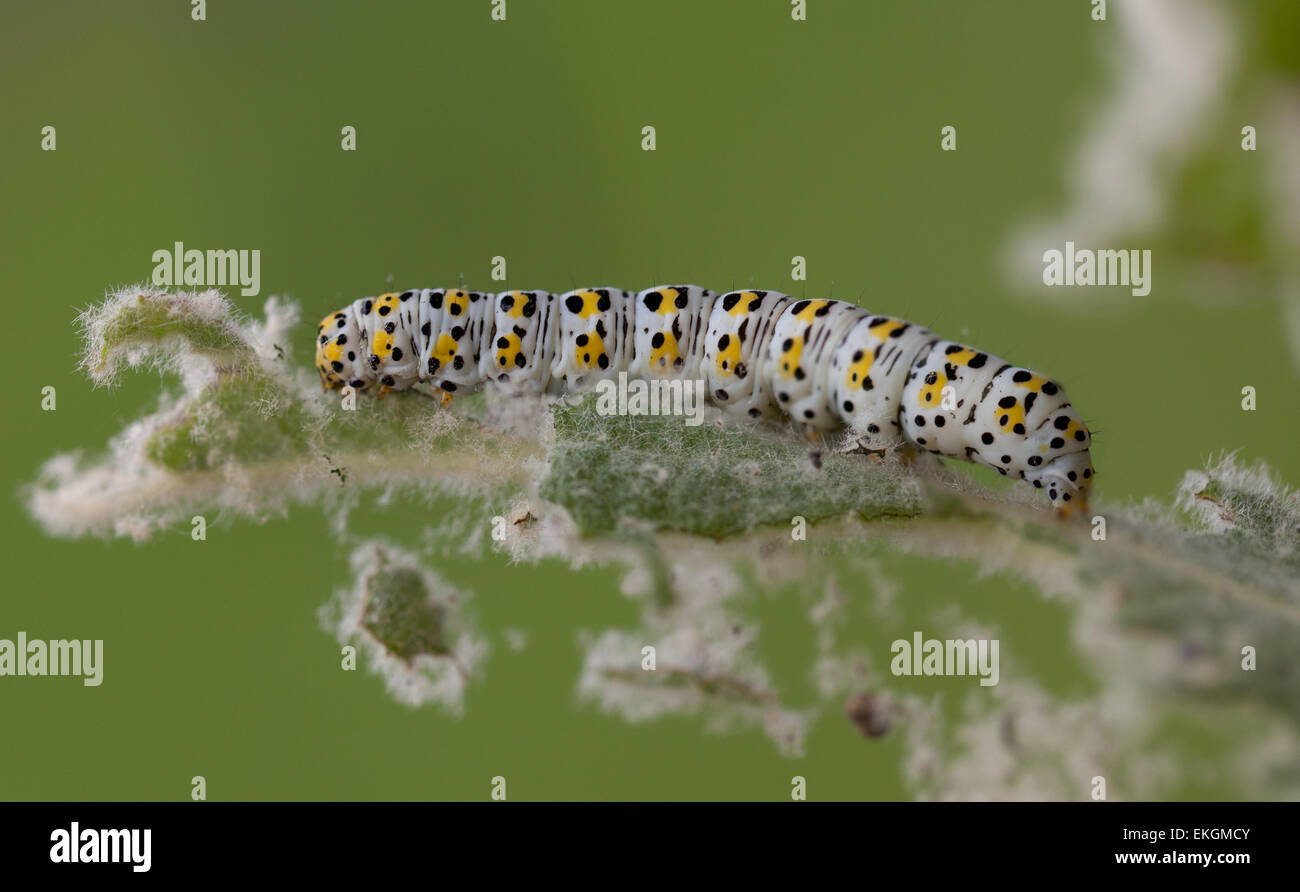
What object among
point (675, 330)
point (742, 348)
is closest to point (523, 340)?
point (675, 330)

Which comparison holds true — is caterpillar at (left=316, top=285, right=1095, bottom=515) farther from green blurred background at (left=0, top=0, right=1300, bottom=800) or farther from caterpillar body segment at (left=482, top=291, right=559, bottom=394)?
green blurred background at (left=0, top=0, right=1300, bottom=800)

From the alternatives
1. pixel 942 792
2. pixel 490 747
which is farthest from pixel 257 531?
pixel 942 792

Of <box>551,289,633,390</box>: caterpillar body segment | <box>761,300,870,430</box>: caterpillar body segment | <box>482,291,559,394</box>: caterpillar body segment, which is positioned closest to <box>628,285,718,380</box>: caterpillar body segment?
<box>551,289,633,390</box>: caterpillar body segment

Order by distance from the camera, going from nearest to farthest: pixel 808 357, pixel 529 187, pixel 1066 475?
pixel 1066 475 < pixel 808 357 < pixel 529 187

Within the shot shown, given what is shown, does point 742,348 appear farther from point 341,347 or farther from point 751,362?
point 341,347

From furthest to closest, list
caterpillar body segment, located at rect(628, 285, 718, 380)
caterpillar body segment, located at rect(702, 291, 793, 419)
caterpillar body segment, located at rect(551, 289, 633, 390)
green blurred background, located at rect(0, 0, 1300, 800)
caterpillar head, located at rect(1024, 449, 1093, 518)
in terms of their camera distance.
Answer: green blurred background, located at rect(0, 0, 1300, 800)
caterpillar body segment, located at rect(551, 289, 633, 390)
caterpillar body segment, located at rect(628, 285, 718, 380)
caterpillar body segment, located at rect(702, 291, 793, 419)
caterpillar head, located at rect(1024, 449, 1093, 518)

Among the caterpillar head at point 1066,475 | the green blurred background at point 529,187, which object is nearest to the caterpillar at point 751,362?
the caterpillar head at point 1066,475
